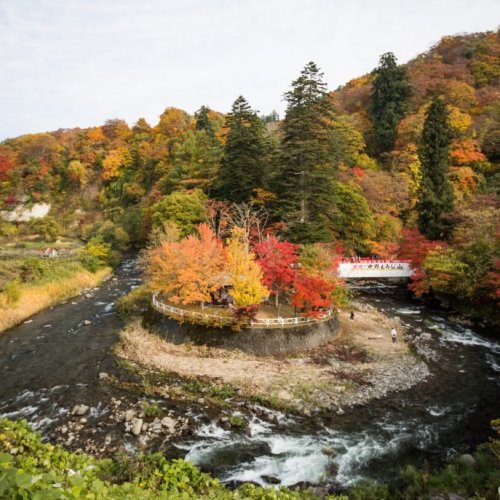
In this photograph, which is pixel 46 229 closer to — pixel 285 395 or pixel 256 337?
pixel 256 337

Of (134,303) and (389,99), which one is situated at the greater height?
(389,99)

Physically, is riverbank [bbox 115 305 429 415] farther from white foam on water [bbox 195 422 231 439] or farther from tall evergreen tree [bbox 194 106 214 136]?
tall evergreen tree [bbox 194 106 214 136]

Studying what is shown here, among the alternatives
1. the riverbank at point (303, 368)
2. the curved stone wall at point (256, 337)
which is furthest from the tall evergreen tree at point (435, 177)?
the curved stone wall at point (256, 337)

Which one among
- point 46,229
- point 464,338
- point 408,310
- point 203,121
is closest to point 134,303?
point 408,310

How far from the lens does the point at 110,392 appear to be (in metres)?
19.8

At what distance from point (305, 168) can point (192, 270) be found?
49.4 ft

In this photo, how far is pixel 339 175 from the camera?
1821 inches

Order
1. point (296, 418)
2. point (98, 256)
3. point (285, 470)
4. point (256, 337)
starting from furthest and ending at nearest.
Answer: point (98, 256) → point (256, 337) → point (296, 418) → point (285, 470)

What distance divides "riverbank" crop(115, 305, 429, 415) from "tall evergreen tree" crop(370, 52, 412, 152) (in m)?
38.9

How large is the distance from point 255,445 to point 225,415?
2.43 metres

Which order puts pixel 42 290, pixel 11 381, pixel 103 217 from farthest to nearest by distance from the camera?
pixel 103 217 → pixel 42 290 → pixel 11 381

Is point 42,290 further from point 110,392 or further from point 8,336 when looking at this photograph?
point 110,392

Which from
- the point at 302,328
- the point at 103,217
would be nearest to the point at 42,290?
the point at 302,328

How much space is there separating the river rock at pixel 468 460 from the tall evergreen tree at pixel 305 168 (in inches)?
873
